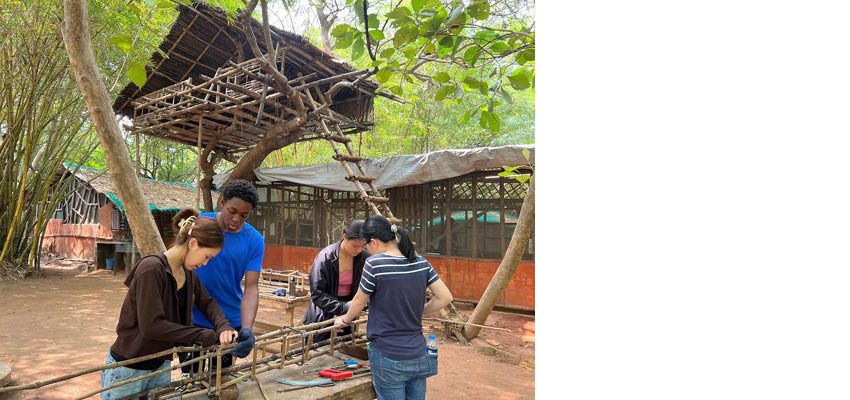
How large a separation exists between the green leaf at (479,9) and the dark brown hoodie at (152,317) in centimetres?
176

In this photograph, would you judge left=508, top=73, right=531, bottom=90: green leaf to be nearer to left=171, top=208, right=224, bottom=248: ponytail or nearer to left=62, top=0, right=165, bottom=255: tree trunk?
left=171, top=208, right=224, bottom=248: ponytail

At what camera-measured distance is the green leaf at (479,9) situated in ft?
6.29

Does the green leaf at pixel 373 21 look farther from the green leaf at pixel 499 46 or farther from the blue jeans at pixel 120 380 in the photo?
the blue jeans at pixel 120 380

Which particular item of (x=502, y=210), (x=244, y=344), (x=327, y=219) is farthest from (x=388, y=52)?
(x=327, y=219)

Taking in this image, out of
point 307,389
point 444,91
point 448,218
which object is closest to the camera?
point 307,389

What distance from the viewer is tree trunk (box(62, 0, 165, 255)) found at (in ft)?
6.71

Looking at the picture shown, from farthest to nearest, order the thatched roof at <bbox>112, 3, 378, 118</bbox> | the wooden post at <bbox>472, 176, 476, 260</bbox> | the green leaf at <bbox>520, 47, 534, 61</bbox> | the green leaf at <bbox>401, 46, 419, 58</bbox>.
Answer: the wooden post at <bbox>472, 176, 476, 260</bbox>
the thatched roof at <bbox>112, 3, 378, 118</bbox>
the green leaf at <bbox>401, 46, 419, 58</bbox>
the green leaf at <bbox>520, 47, 534, 61</bbox>

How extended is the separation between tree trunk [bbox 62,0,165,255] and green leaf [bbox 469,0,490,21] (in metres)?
1.76

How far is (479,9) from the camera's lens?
1955mm

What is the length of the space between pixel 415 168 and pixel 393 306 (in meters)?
4.97

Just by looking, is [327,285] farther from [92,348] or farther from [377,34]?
[92,348]

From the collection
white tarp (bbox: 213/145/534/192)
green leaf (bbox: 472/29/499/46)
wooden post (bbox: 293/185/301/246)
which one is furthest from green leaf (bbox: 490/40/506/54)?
wooden post (bbox: 293/185/301/246)
